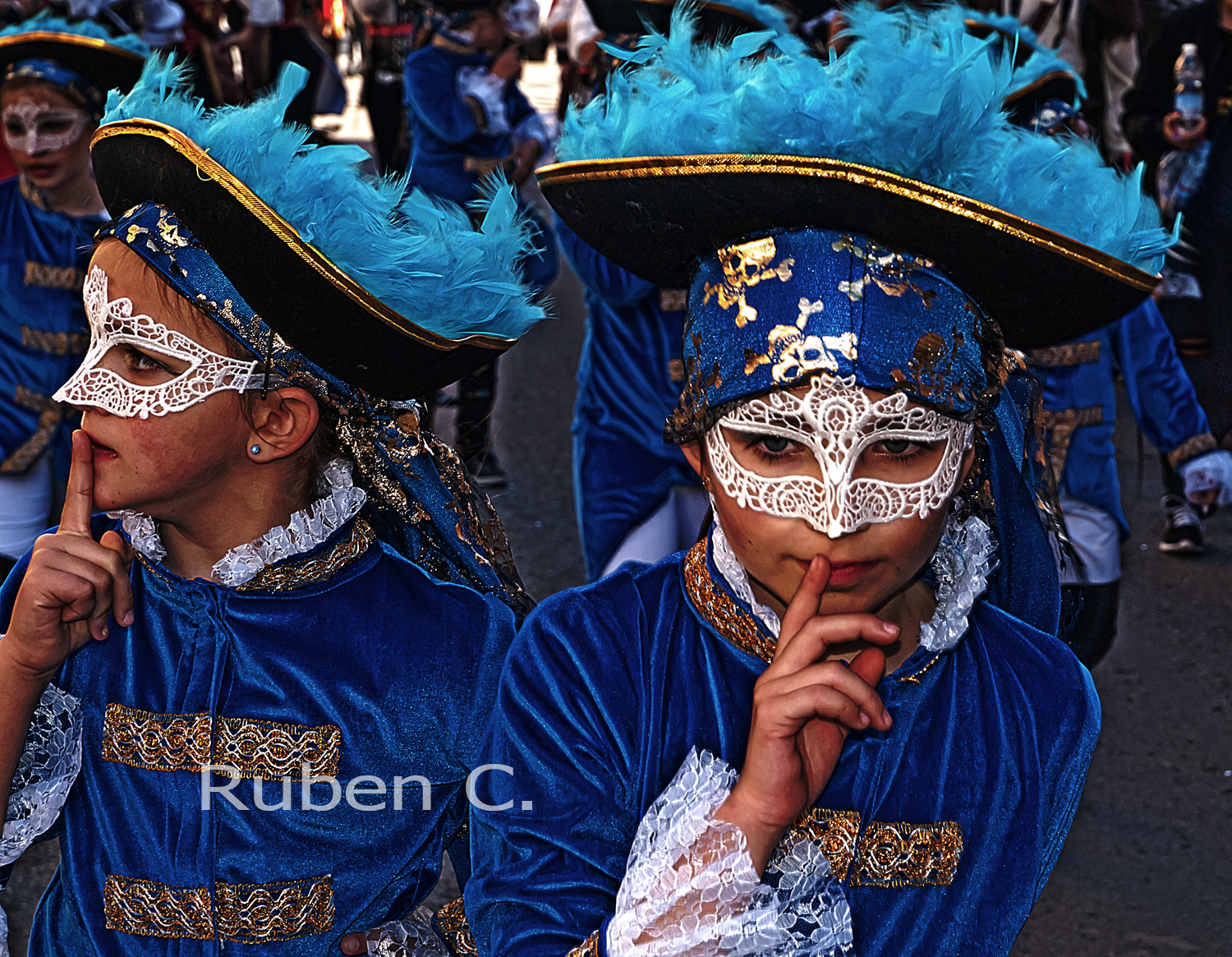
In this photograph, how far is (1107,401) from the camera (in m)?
4.52

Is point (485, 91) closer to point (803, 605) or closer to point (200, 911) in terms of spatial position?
point (200, 911)

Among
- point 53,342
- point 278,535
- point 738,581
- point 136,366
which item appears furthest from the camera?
point 53,342

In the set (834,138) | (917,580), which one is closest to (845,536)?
(917,580)

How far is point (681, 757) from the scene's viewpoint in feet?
6.50

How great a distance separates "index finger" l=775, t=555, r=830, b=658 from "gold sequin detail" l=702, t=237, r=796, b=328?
0.34 meters

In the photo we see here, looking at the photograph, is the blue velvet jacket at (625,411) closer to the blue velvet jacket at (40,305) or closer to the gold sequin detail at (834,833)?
the blue velvet jacket at (40,305)

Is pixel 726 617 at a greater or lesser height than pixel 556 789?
greater

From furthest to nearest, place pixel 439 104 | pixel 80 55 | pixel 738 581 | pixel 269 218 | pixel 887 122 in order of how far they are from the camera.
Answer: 1. pixel 439 104
2. pixel 80 55
3. pixel 269 218
4. pixel 738 581
5. pixel 887 122

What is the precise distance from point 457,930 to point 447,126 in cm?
605

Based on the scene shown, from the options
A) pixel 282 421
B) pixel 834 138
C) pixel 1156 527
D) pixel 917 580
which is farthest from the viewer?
pixel 1156 527

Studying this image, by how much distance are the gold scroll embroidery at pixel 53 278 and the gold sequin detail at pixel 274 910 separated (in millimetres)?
3115

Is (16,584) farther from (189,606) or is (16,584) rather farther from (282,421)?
(282,421)

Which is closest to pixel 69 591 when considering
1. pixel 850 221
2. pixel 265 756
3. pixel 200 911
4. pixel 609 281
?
pixel 265 756

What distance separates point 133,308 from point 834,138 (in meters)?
1.12
